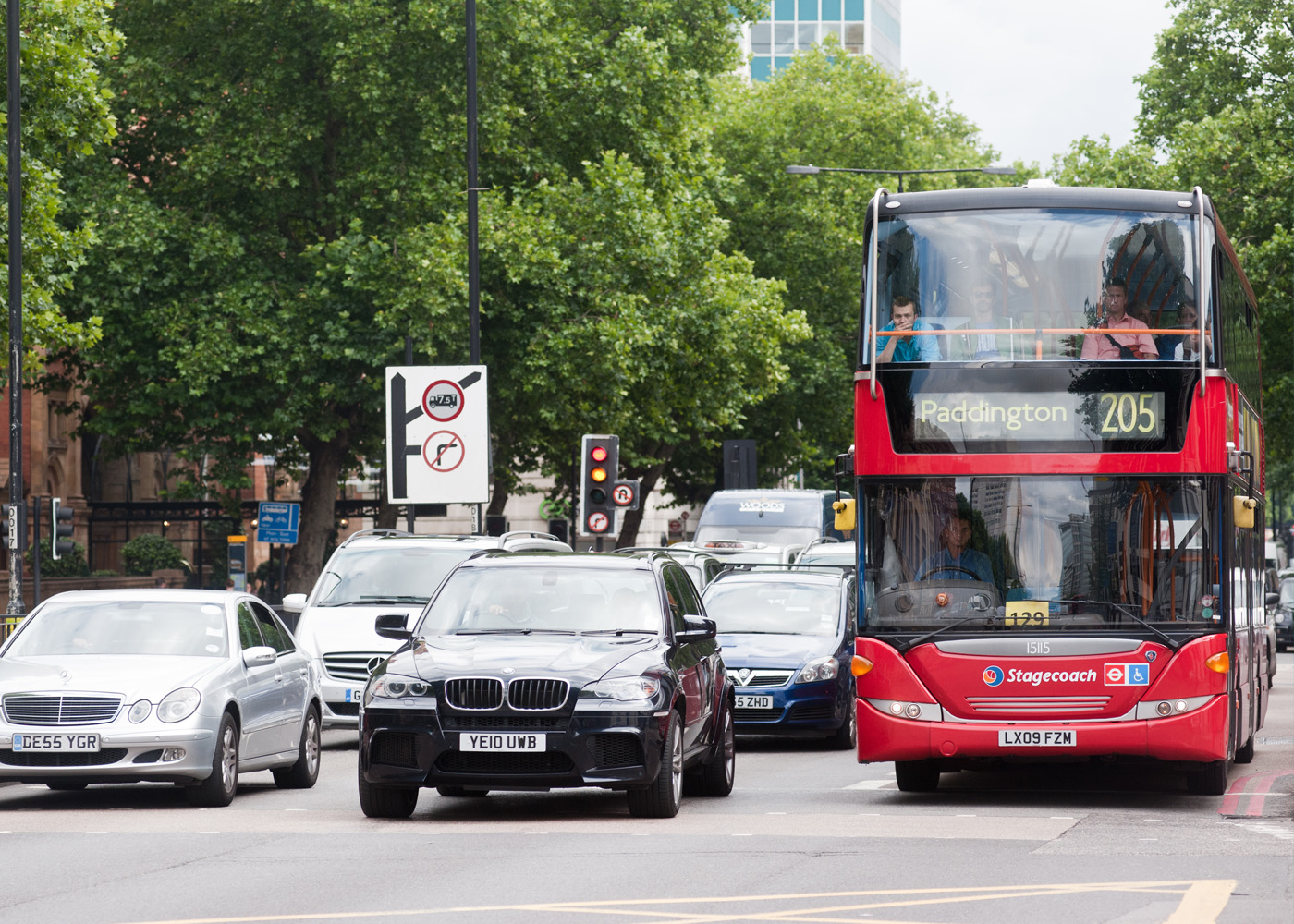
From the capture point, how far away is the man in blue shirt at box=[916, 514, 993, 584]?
13133 mm

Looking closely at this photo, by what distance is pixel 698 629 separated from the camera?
13.2 meters

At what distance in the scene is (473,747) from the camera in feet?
38.2

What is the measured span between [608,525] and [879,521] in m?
10.8

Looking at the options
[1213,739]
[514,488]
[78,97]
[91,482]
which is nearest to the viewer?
[1213,739]

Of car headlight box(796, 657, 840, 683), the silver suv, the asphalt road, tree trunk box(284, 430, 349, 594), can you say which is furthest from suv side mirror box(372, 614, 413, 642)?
tree trunk box(284, 430, 349, 594)

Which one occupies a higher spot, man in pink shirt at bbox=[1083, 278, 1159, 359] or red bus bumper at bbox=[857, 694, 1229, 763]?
man in pink shirt at bbox=[1083, 278, 1159, 359]

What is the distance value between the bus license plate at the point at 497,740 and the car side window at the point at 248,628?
3.12 meters

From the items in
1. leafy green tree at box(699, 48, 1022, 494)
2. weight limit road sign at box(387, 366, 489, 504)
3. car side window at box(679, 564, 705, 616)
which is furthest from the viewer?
leafy green tree at box(699, 48, 1022, 494)

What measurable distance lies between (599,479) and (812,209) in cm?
3207

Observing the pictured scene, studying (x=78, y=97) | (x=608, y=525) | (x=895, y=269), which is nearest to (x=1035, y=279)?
(x=895, y=269)

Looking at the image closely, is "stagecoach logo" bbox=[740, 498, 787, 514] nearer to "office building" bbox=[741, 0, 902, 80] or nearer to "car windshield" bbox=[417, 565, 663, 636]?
"car windshield" bbox=[417, 565, 663, 636]

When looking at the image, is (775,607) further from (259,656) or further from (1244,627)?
(259,656)

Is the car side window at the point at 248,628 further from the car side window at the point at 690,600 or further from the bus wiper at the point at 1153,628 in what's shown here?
the bus wiper at the point at 1153,628

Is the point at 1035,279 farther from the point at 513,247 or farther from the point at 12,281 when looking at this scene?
the point at 513,247
